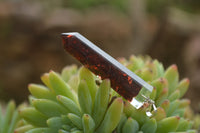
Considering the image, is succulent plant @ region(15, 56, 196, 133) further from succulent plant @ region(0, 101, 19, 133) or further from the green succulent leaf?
succulent plant @ region(0, 101, 19, 133)

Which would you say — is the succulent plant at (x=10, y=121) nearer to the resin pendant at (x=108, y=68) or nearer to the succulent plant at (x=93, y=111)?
the succulent plant at (x=93, y=111)

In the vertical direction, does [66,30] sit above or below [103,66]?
above

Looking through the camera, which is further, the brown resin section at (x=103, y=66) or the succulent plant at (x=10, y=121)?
the succulent plant at (x=10, y=121)

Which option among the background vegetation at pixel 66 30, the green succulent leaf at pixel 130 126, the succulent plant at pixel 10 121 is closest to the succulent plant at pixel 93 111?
the green succulent leaf at pixel 130 126

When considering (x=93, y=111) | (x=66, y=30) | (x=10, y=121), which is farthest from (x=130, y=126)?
(x=66, y=30)

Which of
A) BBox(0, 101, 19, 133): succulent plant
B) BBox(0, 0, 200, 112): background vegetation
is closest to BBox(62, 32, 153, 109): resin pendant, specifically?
BBox(0, 101, 19, 133): succulent plant

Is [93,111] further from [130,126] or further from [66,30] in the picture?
[66,30]

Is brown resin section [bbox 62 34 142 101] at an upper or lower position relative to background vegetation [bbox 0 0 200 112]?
lower
